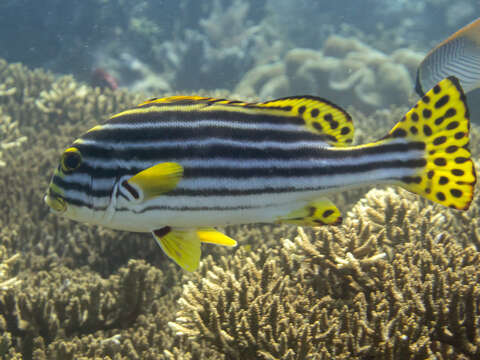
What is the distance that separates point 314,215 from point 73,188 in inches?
49.7

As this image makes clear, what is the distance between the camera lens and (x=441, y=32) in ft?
60.2

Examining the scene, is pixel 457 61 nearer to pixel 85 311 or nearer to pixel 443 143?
pixel 443 143

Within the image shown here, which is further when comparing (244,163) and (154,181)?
(244,163)

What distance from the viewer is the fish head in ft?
5.70

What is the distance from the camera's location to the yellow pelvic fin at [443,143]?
5.51 ft

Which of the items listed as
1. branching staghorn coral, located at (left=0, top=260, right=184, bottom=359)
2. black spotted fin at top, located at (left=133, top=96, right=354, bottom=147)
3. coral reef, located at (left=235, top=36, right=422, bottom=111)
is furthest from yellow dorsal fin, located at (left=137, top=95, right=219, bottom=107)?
coral reef, located at (left=235, top=36, right=422, bottom=111)

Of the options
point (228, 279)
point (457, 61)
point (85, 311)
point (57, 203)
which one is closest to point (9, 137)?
point (85, 311)

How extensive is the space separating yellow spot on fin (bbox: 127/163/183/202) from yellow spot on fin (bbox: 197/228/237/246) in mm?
403

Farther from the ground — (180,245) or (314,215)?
(314,215)

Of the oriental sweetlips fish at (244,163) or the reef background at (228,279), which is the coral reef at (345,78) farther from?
the oriental sweetlips fish at (244,163)

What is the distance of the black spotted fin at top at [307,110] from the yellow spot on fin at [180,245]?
0.66 metres

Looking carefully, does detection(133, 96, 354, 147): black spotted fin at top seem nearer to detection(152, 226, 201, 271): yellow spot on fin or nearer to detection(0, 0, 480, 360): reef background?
detection(152, 226, 201, 271): yellow spot on fin

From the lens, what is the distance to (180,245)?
1827 mm

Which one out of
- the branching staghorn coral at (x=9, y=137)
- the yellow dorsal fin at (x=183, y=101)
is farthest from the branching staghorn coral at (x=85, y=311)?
the branching staghorn coral at (x=9, y=137)
